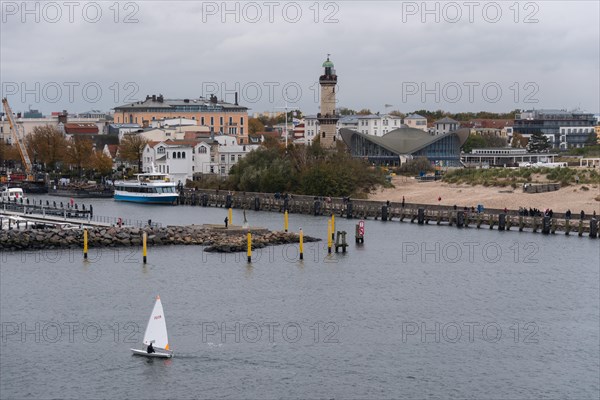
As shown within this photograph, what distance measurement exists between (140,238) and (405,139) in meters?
58.8

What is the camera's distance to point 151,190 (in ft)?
263

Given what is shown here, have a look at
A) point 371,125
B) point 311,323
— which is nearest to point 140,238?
point 311,323

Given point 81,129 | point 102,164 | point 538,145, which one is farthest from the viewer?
point 81,129

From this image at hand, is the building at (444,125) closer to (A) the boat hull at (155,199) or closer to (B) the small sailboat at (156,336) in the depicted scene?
(A) the boat hull at (155,199)

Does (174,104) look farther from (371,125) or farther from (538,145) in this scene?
(538,145)

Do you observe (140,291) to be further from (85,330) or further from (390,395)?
(390,395)

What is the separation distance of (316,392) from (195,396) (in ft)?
10.3

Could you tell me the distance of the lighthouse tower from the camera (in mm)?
101062

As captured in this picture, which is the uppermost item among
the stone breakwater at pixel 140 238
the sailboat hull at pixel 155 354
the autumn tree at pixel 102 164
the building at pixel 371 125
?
the building at pixel 371 125

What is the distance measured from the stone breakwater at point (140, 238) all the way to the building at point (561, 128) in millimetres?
97044

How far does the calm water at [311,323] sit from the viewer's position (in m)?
28.3

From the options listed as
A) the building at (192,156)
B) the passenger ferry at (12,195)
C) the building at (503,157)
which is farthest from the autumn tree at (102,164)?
the building at (503,157)

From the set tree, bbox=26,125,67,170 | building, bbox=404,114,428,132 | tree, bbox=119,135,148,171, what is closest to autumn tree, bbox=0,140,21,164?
tree, bbox=26,125,67,170

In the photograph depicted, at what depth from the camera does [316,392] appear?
27.5 m
